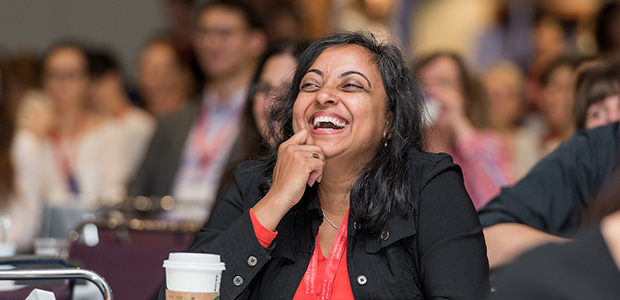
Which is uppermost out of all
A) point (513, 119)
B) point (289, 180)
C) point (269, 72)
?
point (269, 72)

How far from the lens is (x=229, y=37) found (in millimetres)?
3908

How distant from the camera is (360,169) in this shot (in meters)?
1.81

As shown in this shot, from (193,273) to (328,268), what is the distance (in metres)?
0.46

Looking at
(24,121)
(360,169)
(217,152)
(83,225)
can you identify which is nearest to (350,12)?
(217,152)

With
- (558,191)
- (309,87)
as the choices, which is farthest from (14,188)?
(558,191)

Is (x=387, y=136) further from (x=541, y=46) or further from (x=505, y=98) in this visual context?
(x=541, y=46)

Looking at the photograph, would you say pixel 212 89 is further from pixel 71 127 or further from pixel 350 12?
pixel 350 12

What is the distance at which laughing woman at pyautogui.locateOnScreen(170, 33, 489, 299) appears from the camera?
1577 mm

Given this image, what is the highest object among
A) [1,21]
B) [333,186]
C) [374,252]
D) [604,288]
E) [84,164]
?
[1,21]

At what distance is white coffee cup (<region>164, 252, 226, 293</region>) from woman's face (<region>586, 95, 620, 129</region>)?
1615mm

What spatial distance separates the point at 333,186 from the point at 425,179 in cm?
28

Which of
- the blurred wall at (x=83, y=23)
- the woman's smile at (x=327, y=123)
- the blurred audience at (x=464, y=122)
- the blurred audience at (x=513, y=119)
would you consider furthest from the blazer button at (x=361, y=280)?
the blurred wall at (x=83, y=23)

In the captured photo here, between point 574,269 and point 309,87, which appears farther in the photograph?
point 309,87

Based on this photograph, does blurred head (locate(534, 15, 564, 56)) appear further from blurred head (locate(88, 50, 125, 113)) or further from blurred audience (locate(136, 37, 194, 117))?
blurred head (locate(88, 50, 125, 113))
